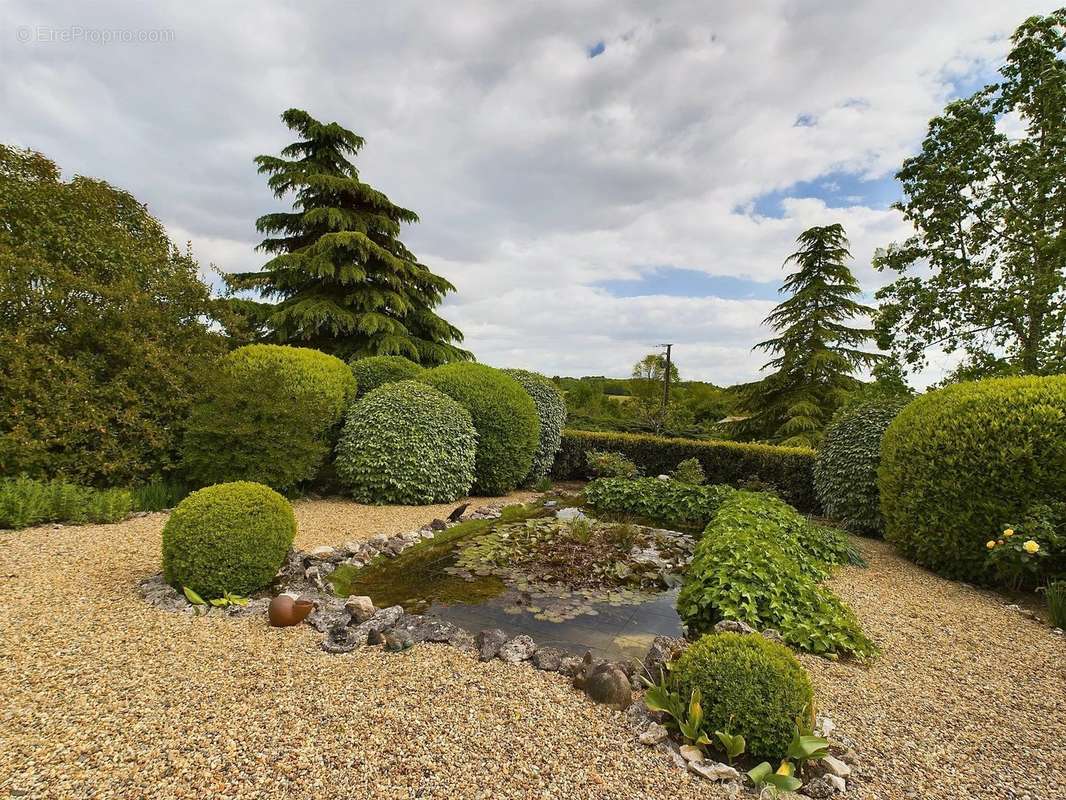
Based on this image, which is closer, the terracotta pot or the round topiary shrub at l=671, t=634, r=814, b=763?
the round topiary shrub at l=671, t=634, r=814, b=763

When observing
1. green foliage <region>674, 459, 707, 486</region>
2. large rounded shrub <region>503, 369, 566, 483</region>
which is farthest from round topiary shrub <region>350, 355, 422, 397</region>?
green foliage <region>674, 459, 707, 486</region>

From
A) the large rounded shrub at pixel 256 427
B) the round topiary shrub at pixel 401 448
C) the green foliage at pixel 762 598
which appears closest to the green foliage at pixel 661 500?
the round topiary shrub at pixel 401 448

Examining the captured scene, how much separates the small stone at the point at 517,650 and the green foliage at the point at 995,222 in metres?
10.5

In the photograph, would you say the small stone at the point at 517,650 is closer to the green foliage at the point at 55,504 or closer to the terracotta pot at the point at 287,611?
the terracotta pot at the point at 287,611

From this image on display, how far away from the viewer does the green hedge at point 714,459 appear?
861cm

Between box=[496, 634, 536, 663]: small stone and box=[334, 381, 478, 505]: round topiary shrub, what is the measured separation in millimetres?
4506

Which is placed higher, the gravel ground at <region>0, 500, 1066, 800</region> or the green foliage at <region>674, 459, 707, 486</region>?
the green foliage at <region>674, 459, 707, 486</region>

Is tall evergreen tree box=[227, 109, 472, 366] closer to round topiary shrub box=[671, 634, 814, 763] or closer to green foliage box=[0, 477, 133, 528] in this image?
green foliage box=[0, 477, 133, 528]

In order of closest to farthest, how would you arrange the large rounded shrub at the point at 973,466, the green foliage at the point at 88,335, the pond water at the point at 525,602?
the pond water at the point at 525,602 < the large rounded shrub at the point at 973,466 < the green foliage at the point at 88,335

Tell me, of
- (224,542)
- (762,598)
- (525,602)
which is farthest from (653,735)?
(224,542)

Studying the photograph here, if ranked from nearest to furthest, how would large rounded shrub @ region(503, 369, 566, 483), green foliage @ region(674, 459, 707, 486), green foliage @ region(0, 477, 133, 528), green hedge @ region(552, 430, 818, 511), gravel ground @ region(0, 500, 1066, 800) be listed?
gravel ground @ region(0, 500, 1066, 800), green foliage @ region(0, 477, 133, 528), green hedge @ region(552, 430, 818, 511), green foliage @ region(674, 459, 707, 486), large rounded shrub @ region(503, 369, 566, 483)

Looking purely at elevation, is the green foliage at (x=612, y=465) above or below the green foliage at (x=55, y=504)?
above

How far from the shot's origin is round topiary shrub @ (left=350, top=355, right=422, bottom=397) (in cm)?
884

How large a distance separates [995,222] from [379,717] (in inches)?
590
